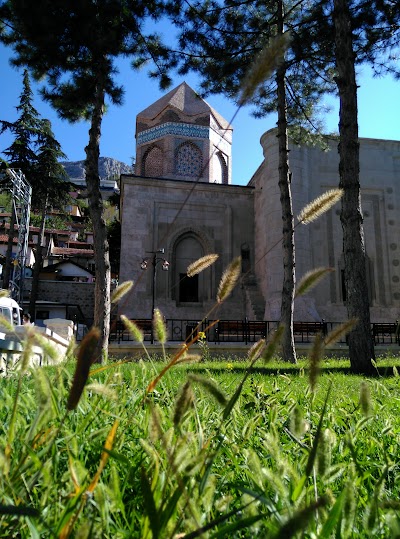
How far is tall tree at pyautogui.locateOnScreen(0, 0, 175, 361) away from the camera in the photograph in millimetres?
8070

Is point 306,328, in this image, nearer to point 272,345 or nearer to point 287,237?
point 287,237

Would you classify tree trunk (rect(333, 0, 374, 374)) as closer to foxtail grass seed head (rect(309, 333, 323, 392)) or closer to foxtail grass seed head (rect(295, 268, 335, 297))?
foxtail grass seed head (rect(295, 268, 335, 297))

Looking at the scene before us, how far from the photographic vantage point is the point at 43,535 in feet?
3.08

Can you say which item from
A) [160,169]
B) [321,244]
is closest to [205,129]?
[160,169]

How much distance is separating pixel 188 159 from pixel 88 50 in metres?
18.0

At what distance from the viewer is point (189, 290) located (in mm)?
22609

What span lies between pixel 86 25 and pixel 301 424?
9240 mm

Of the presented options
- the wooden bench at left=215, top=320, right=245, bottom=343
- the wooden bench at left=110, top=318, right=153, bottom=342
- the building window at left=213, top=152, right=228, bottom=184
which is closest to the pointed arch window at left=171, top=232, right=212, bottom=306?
the wooden bench at left=110, top=318, right=153, bottom=342

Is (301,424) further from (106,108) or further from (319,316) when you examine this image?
(319,316)

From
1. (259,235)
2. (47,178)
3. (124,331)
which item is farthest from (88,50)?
(47,178)

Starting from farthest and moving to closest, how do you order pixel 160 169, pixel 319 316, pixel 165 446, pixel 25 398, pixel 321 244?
A: pixel 160 169 < pixel 321 244 < pixel 319 316 < pixel 25 398 < pixel 165 446

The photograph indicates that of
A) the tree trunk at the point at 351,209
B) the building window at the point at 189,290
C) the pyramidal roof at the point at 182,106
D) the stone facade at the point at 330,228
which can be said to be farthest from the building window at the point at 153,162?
the tree trunk at the point at 351,209

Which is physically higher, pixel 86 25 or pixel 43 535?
pixel 86 25

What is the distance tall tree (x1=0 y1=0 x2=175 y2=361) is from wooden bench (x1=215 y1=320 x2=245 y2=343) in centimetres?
814
